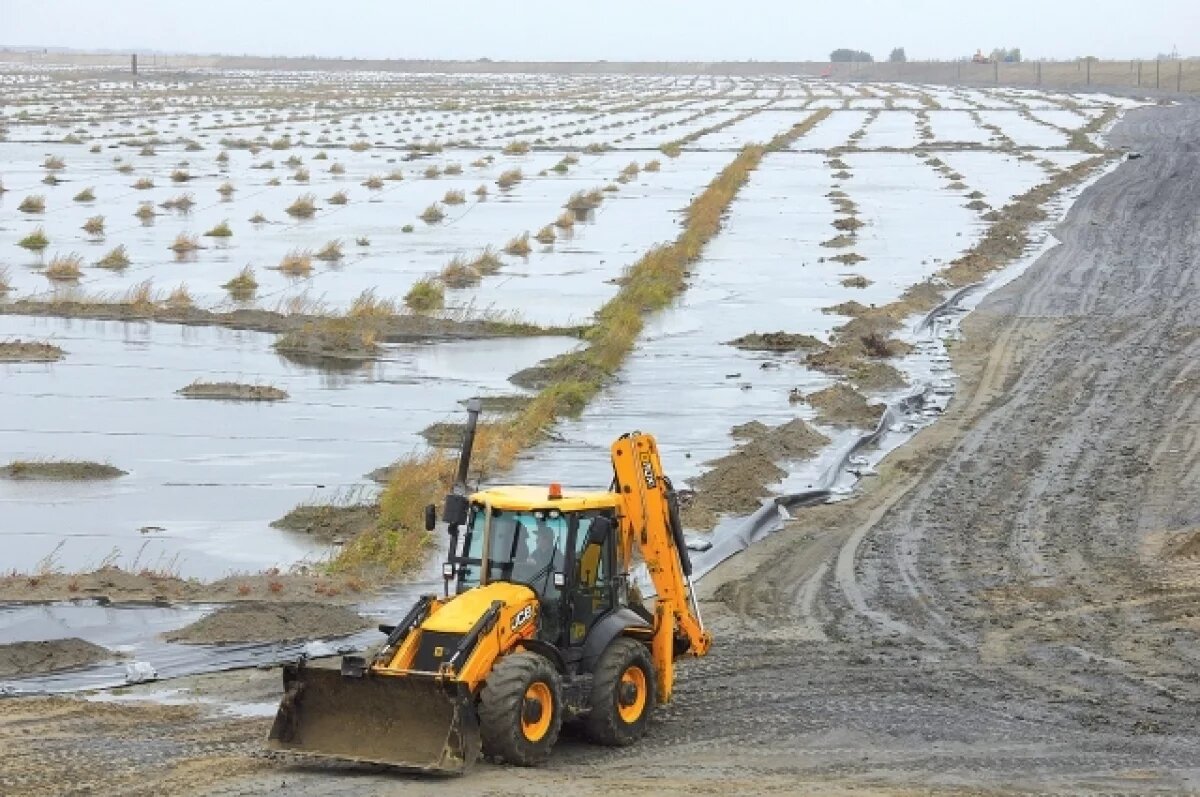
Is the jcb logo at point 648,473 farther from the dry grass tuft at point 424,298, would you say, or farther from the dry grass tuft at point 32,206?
the dry grass tuft at point 32,206

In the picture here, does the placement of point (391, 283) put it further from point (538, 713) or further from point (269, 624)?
point (538, 713)

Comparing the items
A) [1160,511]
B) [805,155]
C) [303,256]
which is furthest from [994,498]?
[805,155]

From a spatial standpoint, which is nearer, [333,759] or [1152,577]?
[333,759]

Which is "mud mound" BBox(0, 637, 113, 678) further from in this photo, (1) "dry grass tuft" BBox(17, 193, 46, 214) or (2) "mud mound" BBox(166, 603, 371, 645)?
(1) "dry grass tuft" BBox(17, 193, 46, 214)

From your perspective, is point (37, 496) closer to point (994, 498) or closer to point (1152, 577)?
point (994, 498)

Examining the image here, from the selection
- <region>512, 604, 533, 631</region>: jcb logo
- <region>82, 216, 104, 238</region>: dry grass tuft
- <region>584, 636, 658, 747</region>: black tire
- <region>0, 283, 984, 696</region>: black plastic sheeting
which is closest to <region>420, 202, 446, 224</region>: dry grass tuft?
<region>82, 216, 104, 238</region>: dry grass tuft

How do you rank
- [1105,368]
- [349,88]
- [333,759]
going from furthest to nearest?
1. [349,88]
2. [1105,368]
3. [333,759]

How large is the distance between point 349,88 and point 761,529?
15745cm

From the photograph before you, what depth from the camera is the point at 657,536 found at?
12.7 m

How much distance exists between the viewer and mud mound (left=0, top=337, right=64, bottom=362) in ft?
101

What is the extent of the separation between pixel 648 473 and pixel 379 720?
2550 mm

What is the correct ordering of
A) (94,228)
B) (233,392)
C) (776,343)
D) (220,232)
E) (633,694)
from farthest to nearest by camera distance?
(94,228), (220,232), (776,343), (233,392), (633,694)

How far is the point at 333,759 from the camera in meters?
11.7

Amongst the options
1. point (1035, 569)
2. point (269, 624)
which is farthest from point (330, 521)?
point (1035, 569)
